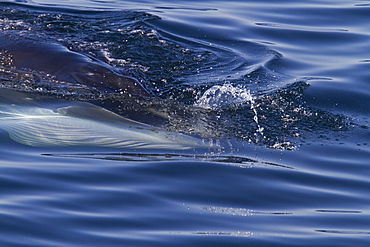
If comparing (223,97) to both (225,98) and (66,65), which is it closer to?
(225,98)

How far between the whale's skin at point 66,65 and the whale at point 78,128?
0.52m

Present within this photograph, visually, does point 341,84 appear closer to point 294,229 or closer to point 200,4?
point 294,229

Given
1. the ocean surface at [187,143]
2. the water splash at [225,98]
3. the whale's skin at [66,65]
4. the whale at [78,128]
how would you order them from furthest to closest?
1. the whale's skin at [66,65]
2. the water splash at [225,98]
3. the whale at [78,128]
4. the ocean surface at [187,143]

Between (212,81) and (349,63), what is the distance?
2972 mm

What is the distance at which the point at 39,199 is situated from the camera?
4652mm

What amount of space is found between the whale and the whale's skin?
0.52 metres

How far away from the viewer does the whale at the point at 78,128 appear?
5.98 meters

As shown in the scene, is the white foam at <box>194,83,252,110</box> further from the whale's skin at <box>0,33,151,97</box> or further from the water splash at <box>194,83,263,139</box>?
the whale's skin at <box>0,33,151,97</box>

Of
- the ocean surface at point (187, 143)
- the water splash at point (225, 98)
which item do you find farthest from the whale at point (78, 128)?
the water splash at point (225, 98)

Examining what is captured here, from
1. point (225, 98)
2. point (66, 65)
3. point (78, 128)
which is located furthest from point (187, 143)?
point (66, 65)

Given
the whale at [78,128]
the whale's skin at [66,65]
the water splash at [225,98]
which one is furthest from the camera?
the whale's skin at [66,65]

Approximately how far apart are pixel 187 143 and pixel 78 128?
1.16 m

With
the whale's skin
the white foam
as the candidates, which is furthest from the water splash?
the whale's skin

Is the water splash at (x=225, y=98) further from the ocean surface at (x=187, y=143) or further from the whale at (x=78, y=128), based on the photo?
the whale at (x=78, y=128)
